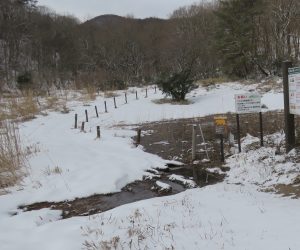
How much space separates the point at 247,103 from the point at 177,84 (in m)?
13.5

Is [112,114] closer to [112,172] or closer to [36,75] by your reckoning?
[112,172]

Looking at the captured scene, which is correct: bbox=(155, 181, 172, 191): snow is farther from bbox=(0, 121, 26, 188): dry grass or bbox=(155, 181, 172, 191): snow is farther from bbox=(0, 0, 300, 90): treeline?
bbox=(0, 0, 300, 90): treeline

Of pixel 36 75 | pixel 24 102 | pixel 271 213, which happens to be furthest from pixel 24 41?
pixel 271 213

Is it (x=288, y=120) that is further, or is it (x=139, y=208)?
(x=288, y=120)

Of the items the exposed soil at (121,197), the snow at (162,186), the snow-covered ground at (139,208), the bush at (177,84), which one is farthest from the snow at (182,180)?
the bush at (177,84)

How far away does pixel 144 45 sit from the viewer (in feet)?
188

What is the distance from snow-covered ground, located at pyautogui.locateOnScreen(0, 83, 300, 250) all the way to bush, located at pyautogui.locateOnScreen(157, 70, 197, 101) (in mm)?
11359

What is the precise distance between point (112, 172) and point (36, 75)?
4095 cm

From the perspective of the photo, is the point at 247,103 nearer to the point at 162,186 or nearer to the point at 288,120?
the point at 288,120

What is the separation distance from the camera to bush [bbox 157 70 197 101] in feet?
72.3

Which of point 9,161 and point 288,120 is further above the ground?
point 288,120

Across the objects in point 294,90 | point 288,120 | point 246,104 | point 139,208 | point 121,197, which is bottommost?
point 121,197

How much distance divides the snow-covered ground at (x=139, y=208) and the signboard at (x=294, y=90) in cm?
105

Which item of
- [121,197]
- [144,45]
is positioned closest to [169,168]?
[121,197]
